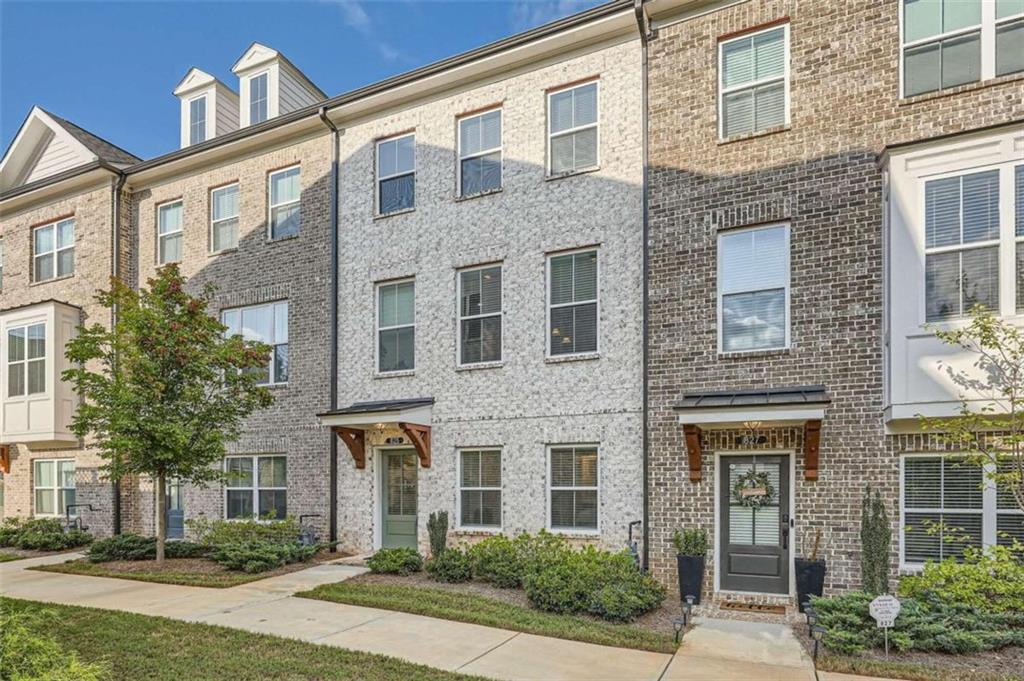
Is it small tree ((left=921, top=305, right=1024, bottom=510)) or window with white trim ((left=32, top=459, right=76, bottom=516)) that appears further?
window with white trim ((left=32, top=459, right=76, bottom=516))

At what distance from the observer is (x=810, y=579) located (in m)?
8.58

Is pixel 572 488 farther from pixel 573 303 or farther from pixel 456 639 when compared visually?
pixel 456 639

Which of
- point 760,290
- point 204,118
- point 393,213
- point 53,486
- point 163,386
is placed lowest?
point 53,486

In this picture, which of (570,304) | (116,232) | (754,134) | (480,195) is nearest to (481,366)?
(570,304)

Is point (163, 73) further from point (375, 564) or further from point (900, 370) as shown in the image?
point (900, 370)

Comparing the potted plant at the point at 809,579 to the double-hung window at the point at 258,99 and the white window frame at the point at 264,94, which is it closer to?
the white window frame at the point at 264,94

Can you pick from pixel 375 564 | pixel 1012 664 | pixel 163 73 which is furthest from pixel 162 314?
pixel 1012 664

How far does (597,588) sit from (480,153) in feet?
25.6

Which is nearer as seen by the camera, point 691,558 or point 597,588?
point 597,588

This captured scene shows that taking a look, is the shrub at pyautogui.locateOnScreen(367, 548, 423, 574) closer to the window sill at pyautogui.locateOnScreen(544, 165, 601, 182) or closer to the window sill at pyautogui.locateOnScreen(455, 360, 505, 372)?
the window sill at pyautogui.locateOnScreen(455, 360, 505, 372)

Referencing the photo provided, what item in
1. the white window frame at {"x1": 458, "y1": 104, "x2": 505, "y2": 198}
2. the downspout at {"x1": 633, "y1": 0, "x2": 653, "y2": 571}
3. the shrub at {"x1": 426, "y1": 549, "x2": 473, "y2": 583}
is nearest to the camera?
the downspout at {"x1": 633, "y1": 0, "x2": 653, "y2": 571}

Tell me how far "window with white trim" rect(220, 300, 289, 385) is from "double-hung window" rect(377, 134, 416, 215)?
3190 millimetres

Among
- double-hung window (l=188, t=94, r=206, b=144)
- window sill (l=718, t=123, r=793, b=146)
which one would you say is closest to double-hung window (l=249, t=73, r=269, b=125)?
double-hung window (l=188, t=94, r=206, b=144)

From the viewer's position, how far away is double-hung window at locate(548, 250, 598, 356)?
11039mm
